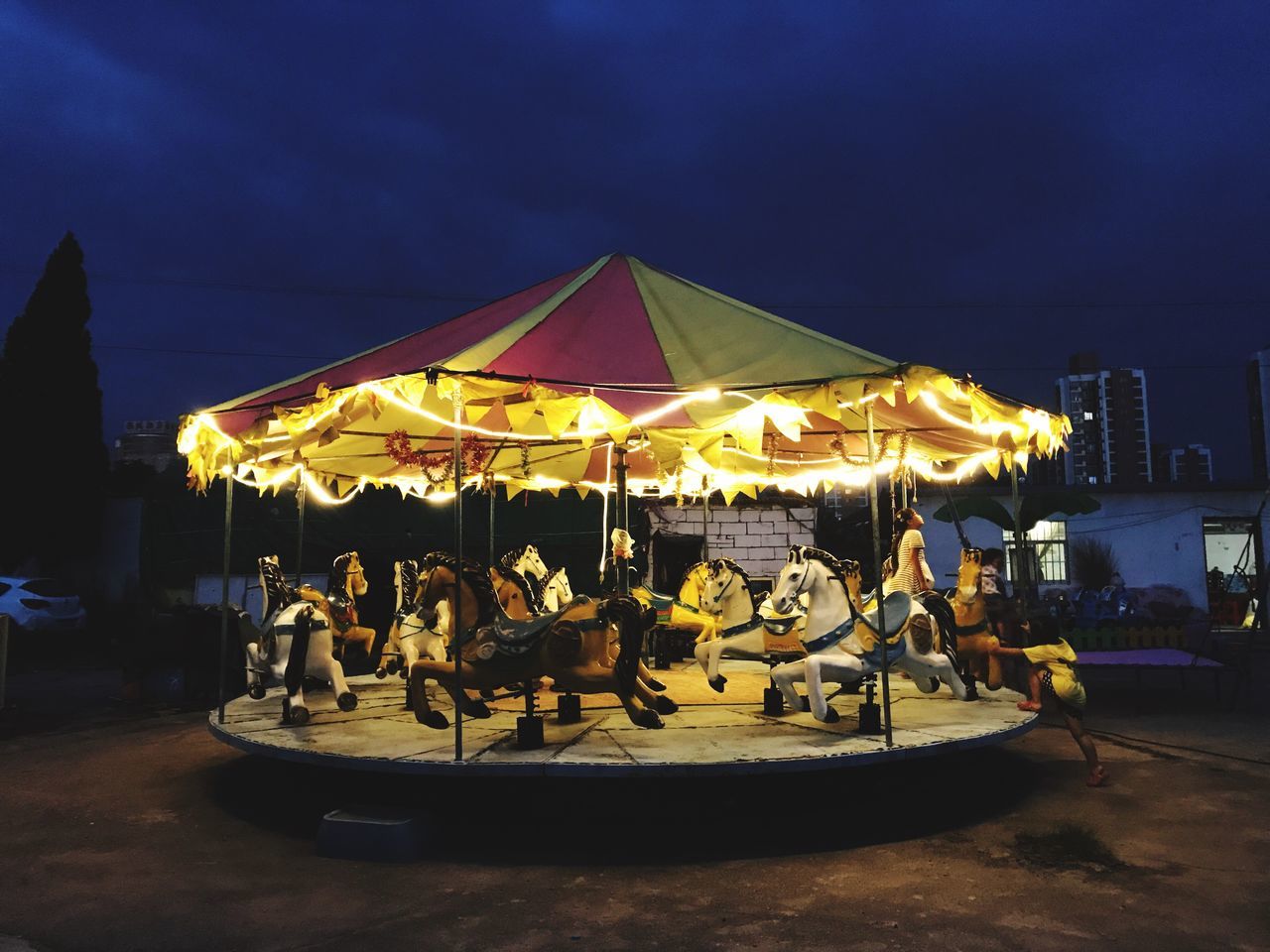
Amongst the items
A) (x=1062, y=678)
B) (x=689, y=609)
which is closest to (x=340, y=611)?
(x=689, y=609)

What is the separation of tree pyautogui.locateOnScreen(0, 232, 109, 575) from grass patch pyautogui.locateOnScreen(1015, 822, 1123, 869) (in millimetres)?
22306

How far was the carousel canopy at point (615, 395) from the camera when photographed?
623 cm

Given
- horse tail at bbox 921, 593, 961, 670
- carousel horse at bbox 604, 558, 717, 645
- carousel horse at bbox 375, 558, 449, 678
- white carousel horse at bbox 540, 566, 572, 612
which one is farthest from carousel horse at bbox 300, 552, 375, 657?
horse tail at bbox 921, 593, 961, 670

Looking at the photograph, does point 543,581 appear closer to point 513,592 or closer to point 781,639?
point 513,592

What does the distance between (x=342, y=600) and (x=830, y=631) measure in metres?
4.87

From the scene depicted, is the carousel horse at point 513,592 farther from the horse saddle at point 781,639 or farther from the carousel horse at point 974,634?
the carousel horse at point 974,634

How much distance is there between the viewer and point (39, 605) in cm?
1856

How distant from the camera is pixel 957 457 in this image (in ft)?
34.5

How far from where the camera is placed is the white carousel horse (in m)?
10.2

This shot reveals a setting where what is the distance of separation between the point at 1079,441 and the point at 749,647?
58.0m

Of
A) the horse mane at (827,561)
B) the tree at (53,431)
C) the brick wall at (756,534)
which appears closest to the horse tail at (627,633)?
the horse mane at (827,561)

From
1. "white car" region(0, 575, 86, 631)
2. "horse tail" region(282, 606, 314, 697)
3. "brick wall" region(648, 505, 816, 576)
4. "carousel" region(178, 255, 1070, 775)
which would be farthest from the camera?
"white car" region(0, 575, 86, 631)

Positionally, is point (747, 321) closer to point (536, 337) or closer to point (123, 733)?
point (536, 337)

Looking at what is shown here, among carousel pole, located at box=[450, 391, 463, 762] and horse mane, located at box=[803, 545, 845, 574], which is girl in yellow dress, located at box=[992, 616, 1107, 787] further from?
carousel pole, located at box=[450, 391, 463, 762]
